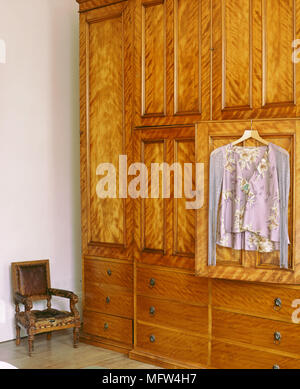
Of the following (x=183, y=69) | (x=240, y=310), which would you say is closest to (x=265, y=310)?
(x=240, y=310)

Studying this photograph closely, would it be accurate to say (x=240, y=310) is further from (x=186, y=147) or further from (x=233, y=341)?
(x=186, y=147)

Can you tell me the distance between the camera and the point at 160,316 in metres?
4.02

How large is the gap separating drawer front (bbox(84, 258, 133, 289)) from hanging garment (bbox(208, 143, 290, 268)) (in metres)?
0.97

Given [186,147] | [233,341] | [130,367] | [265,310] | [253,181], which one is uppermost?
[186,147]

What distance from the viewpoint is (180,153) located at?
3.90 m

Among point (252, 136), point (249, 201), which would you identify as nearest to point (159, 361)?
point (249, 201)

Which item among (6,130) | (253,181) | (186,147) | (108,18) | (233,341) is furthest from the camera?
(6,130)

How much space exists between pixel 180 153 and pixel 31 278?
1796 mm

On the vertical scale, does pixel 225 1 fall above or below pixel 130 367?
above

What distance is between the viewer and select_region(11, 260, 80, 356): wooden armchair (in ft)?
14.1

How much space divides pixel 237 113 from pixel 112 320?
1982mm

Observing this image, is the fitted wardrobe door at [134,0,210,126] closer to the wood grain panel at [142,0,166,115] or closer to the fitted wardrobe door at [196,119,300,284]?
the wood grain panel at [142,0,166,115]

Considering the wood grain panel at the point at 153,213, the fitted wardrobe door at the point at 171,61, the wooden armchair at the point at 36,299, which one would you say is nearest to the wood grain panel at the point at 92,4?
the fitted wardrobe door at the point at 171,61

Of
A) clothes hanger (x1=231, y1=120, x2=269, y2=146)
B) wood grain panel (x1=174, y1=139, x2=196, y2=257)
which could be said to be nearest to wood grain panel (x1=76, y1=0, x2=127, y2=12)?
wood grain panel (x1=174, y1=139, x2=196, y2=257)
